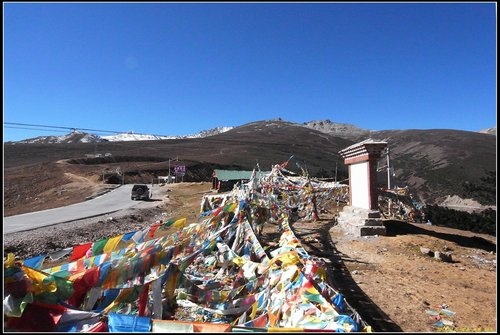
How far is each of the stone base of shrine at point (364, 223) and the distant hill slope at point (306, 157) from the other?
99.3ft

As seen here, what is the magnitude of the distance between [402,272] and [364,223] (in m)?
4.34

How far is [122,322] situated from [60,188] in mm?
52115

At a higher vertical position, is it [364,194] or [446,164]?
[446,164]

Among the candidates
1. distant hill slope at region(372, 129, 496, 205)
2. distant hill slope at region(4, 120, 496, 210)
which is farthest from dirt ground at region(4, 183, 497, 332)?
distant hill slope at region(4, 120, 496, 210)

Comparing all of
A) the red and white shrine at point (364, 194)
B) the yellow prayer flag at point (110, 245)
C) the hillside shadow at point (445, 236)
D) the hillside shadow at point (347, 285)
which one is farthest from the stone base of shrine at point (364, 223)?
the yellow prayer flag at point (110, 245)

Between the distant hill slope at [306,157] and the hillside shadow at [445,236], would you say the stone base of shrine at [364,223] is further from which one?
the distant hill slope at [306,157]

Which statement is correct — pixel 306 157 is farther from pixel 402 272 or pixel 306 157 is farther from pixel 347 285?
pixel 347 285

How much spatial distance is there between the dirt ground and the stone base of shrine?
31 cm

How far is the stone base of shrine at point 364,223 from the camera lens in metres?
13.2

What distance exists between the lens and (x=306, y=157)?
419 feet

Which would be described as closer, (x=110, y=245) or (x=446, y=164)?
(x=110, y=245)

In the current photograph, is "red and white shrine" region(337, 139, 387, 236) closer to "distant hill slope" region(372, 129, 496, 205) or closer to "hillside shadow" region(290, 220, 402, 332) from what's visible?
"hillside shadow" region(290, 220, 402, 332)

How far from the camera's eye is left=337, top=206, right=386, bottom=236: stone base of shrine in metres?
13.2

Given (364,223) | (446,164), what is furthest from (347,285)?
(446,164)
